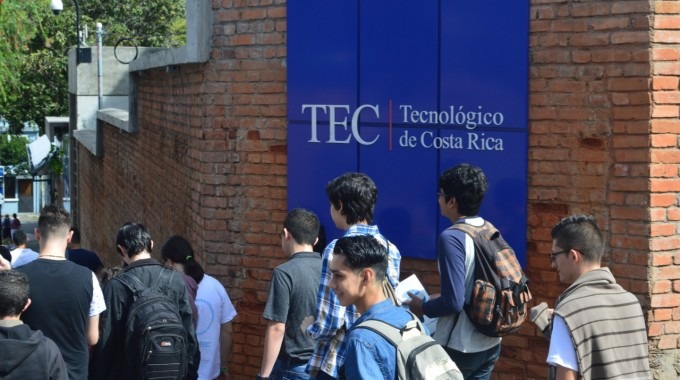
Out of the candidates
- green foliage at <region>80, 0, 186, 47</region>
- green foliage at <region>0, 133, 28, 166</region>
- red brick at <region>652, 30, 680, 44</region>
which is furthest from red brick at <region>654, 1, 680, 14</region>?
green foliage at <region>0, 133, 28, 166</region>

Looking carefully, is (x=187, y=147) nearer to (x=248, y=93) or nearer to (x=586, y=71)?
(x=248, y=93)

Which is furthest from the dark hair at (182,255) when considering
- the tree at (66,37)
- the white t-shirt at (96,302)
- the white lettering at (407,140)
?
the tree at (66,37)

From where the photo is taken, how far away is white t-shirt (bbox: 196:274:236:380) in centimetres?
674

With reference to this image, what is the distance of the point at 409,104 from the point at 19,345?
337 cm

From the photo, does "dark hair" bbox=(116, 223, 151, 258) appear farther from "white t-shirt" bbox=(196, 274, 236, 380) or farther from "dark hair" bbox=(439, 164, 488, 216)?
"dark hair" bbox=(439, 164, 488, 216)

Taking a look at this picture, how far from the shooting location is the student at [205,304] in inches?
265

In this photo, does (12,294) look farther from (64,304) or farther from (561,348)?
(561,348)

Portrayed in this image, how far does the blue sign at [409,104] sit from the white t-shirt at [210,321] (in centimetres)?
133

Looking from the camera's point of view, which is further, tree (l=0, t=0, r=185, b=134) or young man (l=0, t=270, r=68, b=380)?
tree (l=0, t=0, r=185, b=134)

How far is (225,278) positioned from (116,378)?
2.50 m

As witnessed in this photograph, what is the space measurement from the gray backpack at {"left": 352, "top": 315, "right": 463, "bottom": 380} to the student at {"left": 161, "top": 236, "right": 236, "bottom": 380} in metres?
3.04

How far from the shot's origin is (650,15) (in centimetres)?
631

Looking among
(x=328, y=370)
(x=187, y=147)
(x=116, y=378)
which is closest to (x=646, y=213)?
(x=328, y=370)

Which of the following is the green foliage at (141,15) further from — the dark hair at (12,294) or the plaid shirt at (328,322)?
the plaid shirt at (328,322)
